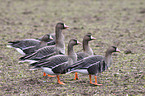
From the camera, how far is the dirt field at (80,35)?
735 centimetres

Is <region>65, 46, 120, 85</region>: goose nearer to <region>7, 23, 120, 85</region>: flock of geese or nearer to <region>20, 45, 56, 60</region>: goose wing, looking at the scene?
<region>7, 23, 120, 85</region>: flock of geese

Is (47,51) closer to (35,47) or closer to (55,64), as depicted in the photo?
(55,64)

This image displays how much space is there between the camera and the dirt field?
735 cm

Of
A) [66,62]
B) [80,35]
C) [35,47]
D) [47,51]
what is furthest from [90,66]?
[80,35]

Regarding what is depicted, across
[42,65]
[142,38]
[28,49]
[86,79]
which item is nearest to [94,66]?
[86,79]

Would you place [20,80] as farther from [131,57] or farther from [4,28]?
[4,28]

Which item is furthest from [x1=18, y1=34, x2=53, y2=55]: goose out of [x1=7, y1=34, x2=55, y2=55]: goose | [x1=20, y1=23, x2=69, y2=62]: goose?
[x1=20, y1=23, x2=69, y2=62]: goose

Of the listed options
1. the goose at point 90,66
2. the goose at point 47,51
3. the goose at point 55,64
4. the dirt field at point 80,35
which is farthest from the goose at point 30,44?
the goose at point 90,66

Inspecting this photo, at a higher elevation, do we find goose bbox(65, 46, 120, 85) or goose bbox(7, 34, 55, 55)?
goose bbox(7, 34, 55, 55)

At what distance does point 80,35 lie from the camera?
13.8 metres

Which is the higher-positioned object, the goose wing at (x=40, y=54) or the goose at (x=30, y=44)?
the goose at (x=30, y=44)

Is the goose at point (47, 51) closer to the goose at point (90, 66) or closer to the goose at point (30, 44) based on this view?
the goose at point (30, 44)

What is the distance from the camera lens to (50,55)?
26.9ft

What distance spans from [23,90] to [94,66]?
1982 millimetres
